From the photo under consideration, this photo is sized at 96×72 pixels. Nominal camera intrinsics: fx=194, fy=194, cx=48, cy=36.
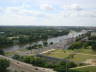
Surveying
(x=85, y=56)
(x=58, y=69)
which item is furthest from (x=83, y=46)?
(x=58, y=69)

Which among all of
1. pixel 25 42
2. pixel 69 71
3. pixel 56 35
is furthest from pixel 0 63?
pixel 56 35

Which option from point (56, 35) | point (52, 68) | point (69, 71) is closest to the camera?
point (69, 71)

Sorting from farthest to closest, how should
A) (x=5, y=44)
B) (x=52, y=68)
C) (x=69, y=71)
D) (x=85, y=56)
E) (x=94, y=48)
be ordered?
(x=5, y=44), (x=94, y=48), (x=85, y=56), (x=52, y=68), (x=69, y=71)

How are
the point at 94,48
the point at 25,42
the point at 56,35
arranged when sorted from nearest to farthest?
1. the point at 94,48
2. the point at 25,42
3. the point at 56,35

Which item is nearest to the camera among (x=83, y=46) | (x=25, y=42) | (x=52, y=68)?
(x=52, y=68)

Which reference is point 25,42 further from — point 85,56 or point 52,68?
point 52,68

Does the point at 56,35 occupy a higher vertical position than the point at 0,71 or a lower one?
lower

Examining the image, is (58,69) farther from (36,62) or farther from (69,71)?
(36,62)

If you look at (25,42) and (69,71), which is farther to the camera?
(25,42)

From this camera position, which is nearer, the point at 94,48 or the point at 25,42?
the point at 94,48
